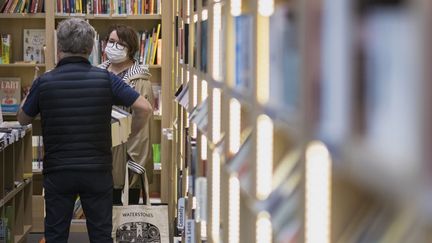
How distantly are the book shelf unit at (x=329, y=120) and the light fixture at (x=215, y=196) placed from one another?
394 mm

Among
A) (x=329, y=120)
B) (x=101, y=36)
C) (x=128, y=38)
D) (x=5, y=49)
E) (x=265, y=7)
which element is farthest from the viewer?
(x=101, y=36)

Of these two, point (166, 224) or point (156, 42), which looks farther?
point (156, 42)

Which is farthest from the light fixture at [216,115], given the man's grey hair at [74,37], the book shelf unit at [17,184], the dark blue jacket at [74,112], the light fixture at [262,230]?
the book shelf unit at [17,184]

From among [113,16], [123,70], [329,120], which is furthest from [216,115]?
[113,16]

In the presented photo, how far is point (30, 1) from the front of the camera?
7.50 m

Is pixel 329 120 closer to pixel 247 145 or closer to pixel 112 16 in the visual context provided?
pixel 247 145

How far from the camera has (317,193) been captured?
1.31m

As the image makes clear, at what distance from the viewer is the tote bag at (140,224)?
5.54 m

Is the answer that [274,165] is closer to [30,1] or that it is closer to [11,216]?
[11,216]

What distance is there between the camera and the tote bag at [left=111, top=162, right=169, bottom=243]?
218 inches

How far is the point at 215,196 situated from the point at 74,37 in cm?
192

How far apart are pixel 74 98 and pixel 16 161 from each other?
1763 millimetres

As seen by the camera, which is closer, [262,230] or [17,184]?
[262,230]

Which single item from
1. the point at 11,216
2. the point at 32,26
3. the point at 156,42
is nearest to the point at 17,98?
the point at 32,26
